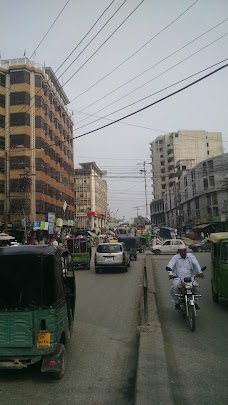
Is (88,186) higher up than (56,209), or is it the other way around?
(88,186)

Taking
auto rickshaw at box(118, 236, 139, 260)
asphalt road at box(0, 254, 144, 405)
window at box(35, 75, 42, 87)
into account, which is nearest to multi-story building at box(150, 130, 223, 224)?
window at box(35, 75, 42, 87)

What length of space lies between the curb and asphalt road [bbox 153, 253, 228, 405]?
0.16 metres

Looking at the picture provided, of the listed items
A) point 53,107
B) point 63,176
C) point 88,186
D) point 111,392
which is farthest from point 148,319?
point 88,186

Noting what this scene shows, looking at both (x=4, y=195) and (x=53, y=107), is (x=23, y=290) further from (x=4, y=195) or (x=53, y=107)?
(x=53, y=107)

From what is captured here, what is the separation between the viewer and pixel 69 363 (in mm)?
5879

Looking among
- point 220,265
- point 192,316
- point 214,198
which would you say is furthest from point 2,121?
point 192,316

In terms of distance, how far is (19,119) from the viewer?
2226 inches

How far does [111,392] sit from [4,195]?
51.4 m

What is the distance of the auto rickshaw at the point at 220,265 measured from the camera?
944 cm

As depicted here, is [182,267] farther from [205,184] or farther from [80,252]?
[205,184]

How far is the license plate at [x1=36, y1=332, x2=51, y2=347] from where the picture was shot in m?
4.94

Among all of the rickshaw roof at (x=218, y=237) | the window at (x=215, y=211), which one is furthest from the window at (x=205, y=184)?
the rickshaw roof at (x=218, y=237)

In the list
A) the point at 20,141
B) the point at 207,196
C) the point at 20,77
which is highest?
the point at 20,77

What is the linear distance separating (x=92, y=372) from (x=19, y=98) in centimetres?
5455
